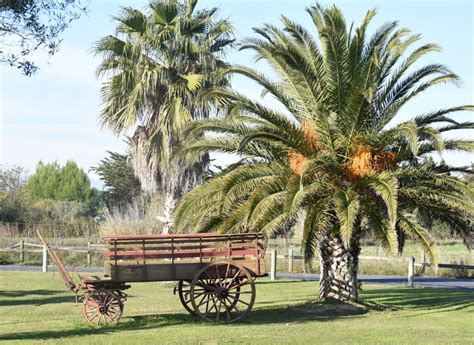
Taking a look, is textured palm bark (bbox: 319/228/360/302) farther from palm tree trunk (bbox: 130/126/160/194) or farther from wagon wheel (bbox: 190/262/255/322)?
palm tree trunk (bbox: 130/126/160/194)

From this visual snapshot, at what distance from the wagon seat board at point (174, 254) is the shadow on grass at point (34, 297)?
537 cm

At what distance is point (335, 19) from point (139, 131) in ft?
38.6

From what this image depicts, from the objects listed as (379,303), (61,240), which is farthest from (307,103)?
(61,240)

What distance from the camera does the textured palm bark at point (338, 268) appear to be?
64.7 ft

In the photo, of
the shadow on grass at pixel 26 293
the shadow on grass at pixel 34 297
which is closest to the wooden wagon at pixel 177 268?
the shadow on grass at pixel 34 297

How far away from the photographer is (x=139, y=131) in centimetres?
2878

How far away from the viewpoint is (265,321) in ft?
56.9

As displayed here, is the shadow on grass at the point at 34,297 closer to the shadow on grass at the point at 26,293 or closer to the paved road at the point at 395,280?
the shadow on grass at the point at 26,293

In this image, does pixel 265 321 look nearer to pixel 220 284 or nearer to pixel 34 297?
pixel 220 284

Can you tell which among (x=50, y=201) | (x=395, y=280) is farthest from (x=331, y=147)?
(x=50, y=201)

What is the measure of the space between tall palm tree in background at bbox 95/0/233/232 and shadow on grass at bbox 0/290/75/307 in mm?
5965

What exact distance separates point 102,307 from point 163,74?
41.8ft

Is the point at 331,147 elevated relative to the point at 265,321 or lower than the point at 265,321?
elevated

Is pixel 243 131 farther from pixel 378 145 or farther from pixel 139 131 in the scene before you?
pixel 139 131
